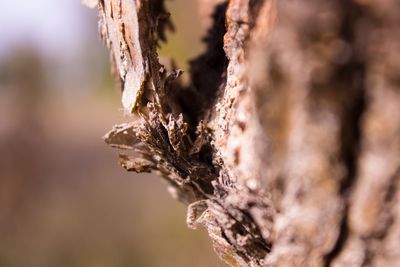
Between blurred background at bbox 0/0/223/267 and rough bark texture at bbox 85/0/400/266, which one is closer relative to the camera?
rough bark texture at bbox 85/0/400/266

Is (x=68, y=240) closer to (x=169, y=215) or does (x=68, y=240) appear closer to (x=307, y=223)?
(x=169, y=215)

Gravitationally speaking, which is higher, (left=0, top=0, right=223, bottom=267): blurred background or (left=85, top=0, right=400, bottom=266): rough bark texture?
(left=0, top=0, right=223, bottom=267): blurred background

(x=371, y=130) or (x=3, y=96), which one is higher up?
(x=3, y=96)

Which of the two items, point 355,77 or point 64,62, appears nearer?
point 355,77

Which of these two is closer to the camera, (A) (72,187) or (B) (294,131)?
(B) (294,131)

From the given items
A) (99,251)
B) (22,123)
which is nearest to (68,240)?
(99,251)
